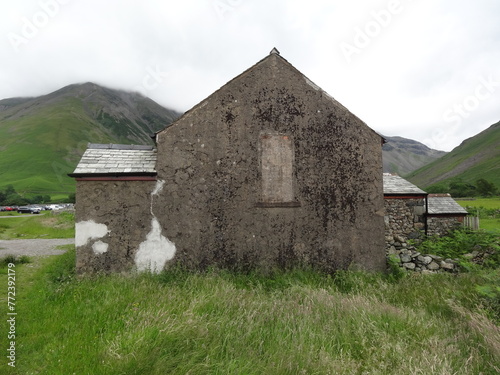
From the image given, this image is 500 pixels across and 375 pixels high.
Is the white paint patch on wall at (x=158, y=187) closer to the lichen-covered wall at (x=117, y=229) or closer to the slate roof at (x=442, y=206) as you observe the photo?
the lichen-covered wall at (x=117, y=229)

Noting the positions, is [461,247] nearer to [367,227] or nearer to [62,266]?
[367,227]

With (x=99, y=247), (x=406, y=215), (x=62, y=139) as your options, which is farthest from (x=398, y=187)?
(x=62, y=139)

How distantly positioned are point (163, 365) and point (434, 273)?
878 centimetres

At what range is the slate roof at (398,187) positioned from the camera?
39.9ft

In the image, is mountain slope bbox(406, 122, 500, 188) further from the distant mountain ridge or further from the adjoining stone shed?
the adjoining stone shed

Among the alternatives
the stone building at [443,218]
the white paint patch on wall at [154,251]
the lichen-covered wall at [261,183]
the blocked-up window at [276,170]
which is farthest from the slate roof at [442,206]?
the white paint patch on wall at [154,251]

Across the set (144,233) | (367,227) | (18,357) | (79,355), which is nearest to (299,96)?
(367,227)

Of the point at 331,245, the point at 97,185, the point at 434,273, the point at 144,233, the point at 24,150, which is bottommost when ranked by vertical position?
the point at 434,273

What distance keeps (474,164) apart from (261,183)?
132428 mm

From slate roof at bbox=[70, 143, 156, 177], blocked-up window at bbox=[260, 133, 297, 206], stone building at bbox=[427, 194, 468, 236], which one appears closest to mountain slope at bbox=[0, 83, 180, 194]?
slate roof at bbox=[70, 143, 156, 177]

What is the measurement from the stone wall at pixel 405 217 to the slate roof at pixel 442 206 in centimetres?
96

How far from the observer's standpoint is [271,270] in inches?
313

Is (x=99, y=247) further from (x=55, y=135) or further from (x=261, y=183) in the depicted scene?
(x=55, y=135)

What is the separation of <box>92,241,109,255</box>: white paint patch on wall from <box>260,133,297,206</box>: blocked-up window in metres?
4.60
